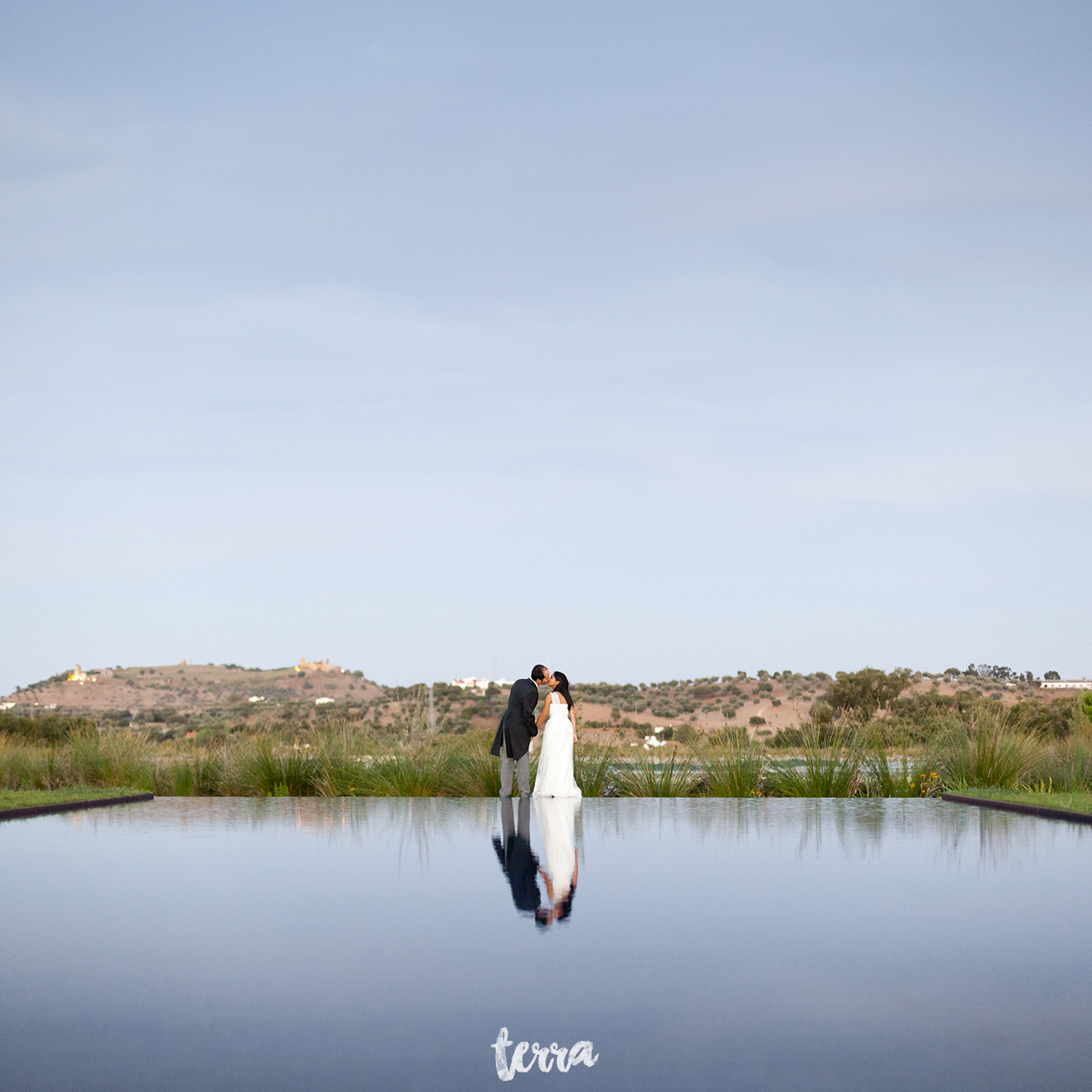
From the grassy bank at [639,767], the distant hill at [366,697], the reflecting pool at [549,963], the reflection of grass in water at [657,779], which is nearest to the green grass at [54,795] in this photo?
the grassy bank at [639,767]

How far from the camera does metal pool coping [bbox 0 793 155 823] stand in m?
9.25

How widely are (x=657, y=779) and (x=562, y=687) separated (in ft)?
5.65

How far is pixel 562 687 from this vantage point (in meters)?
10.3

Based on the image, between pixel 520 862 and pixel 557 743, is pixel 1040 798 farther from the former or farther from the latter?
pixel 520 862

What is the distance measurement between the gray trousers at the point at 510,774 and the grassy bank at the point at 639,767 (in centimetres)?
92

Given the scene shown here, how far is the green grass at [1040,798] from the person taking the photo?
8703mm

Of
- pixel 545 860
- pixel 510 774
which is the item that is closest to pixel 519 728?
pixel 510 774

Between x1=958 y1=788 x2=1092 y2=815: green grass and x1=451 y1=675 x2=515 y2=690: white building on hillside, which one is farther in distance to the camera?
x1=451 y1=675 x2=515 y2=690: white building on hillside

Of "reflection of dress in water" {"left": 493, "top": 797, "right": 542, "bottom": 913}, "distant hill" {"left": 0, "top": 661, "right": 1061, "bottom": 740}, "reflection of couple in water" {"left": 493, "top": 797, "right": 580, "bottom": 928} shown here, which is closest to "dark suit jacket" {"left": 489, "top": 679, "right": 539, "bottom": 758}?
"reflection of couple in water" {"left": 493, "top": 797, "right": 580, "bottom": 928}

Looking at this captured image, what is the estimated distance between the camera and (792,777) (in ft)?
35.9

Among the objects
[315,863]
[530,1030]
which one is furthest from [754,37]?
[530,1030]

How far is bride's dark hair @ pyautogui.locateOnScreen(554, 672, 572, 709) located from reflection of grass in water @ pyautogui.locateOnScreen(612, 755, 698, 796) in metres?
1.44

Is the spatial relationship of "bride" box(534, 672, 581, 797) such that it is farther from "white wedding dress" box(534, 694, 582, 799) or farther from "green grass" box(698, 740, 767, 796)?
"green grass" box(698, 740, 767, 796)

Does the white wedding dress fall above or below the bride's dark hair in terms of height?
below
